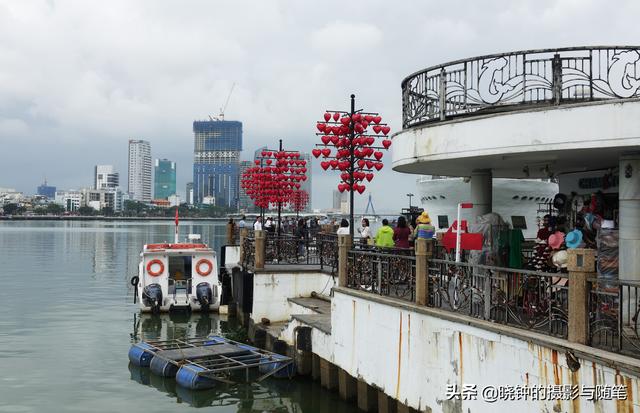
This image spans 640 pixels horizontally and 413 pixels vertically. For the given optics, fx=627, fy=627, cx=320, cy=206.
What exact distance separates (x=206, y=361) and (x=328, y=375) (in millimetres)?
3329

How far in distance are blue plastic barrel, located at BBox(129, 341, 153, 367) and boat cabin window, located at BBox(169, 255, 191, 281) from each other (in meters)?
9.94

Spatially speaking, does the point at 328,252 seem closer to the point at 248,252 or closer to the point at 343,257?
the point at 248,252

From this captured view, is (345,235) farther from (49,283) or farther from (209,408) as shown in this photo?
(49,283)

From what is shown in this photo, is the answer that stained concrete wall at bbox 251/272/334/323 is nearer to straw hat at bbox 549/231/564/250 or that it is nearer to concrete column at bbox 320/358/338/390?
concrete column at bbox 320/358/338/390

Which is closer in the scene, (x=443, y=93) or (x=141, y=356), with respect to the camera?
(x=443, y=93)

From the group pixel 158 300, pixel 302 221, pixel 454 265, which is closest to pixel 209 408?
pixel 454 265

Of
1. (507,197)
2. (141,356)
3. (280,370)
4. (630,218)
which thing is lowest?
(141,356)

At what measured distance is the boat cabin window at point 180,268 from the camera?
93.3ft

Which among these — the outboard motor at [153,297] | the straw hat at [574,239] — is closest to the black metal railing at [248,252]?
the outboard motor at [153,297]

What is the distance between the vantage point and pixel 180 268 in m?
29.5

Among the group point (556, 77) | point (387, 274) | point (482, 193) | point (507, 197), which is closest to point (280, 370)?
point (387, 274)

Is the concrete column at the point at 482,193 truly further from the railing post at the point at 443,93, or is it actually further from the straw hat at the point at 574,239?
the straw hat at the point at 574,239

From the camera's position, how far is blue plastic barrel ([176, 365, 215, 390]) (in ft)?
48.5

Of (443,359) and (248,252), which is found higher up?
(248,252)
